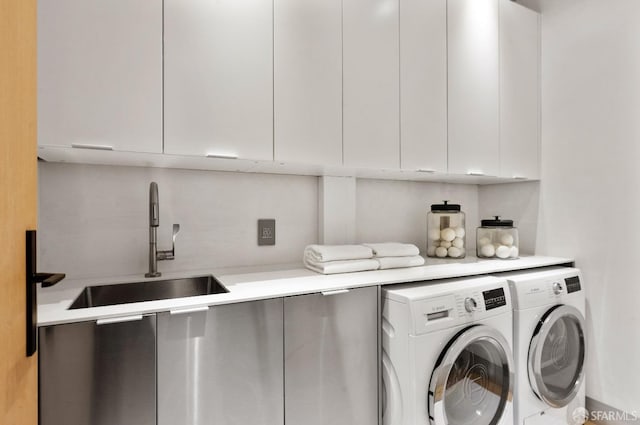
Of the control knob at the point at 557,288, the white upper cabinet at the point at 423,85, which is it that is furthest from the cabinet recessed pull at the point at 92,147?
the control knob at the point at 557,288

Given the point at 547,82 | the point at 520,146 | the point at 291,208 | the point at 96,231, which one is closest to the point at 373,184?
the point at 291,208

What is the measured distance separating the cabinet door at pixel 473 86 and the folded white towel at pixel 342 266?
2.52ft

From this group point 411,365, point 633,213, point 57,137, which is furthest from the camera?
point 633,213

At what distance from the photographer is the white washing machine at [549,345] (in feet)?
5.58

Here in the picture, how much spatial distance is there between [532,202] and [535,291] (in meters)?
0.87

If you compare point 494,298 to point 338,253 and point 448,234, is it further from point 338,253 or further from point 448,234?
point 338,253

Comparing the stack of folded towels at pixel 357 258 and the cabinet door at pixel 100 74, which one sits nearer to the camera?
the cabinet door at pixel 100 74

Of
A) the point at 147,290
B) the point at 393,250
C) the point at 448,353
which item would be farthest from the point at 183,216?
the point at 448,353

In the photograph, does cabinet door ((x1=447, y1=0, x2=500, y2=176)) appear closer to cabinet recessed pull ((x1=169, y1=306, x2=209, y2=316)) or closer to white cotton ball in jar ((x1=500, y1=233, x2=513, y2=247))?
white cotton ball in jar ((x1=500, y1=233, x2=513, y2=247))

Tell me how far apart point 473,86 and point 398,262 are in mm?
1182

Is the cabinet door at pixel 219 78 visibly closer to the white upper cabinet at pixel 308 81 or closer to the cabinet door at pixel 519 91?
the white upper cabinet at pixel 308 81

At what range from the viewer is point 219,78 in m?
1.39

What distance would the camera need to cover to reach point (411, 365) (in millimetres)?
1357

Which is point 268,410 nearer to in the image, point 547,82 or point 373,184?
point 373,184
